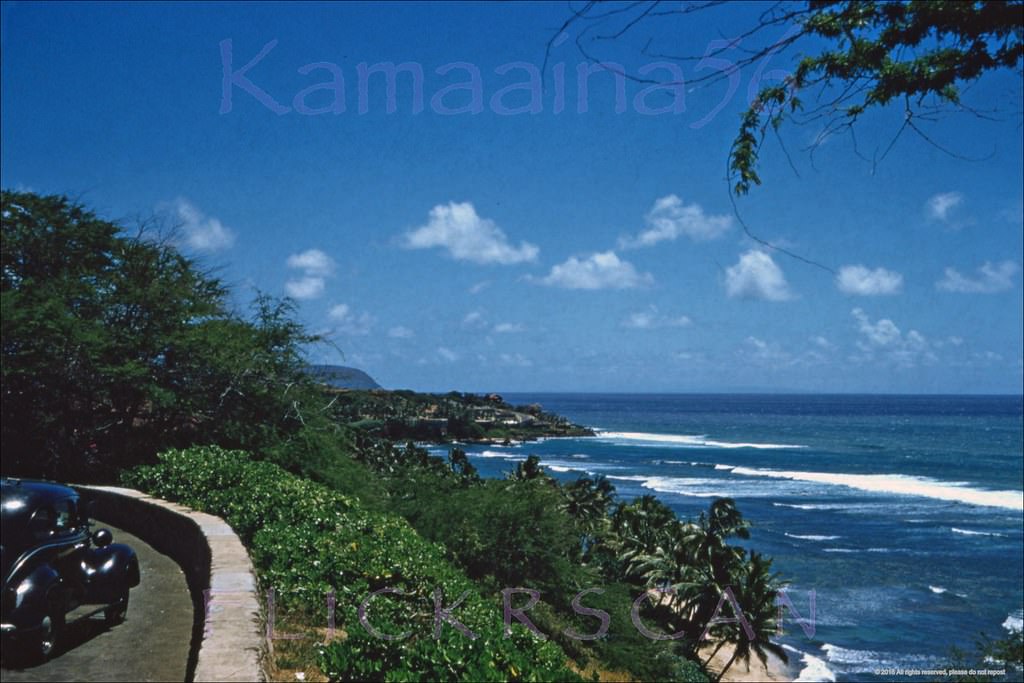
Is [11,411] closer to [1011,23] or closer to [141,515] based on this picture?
[141,515]

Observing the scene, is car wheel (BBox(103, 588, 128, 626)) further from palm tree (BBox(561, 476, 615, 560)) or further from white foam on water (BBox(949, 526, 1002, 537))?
white foam on water (BBox(949, 526, 1002, 537))

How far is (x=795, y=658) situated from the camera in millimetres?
40000

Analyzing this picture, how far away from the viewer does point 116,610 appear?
780 cm

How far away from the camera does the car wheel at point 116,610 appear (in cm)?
773

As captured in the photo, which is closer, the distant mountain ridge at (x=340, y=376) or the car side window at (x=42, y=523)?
the car side window at (x=42, y=523)

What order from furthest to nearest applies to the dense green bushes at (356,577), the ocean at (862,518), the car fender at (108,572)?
1. the ocean at (862,518)
2. the car fender at (108,572)
3. the dense green bushes at (356,577)

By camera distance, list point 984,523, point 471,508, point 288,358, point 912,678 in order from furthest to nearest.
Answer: point 984,523 < point 912,678 < point 471,508 < point 288,358

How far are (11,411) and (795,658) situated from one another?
3427 centimetres

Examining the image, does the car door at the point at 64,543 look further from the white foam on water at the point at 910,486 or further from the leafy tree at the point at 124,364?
the white foam on water at the point at 910,486

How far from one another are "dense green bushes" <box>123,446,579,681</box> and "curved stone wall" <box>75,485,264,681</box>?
1.08 feet

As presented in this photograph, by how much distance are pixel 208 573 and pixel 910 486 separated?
8562 cm

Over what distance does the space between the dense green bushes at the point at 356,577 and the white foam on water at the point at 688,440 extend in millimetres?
113737

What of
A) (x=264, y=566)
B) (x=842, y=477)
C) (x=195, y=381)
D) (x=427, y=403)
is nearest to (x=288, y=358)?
(x=195, y=381)

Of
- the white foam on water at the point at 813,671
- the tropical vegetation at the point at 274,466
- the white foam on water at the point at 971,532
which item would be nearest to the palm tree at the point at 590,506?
the white foam on water at the point at 813,671
